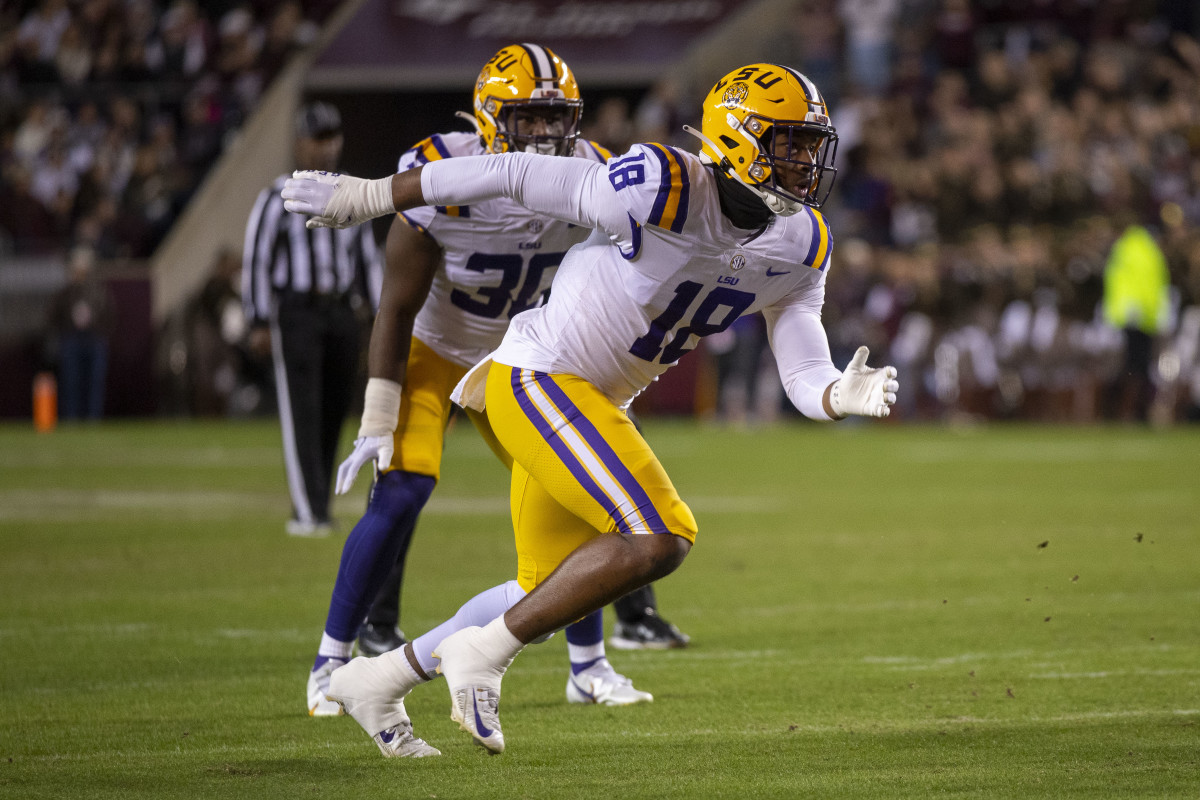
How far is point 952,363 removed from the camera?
16938 mm

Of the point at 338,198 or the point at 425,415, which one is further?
the point at 425,415

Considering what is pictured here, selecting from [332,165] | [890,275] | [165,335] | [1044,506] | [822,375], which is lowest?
[165,335]

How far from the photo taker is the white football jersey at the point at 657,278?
352cm

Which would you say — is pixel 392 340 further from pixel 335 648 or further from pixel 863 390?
pixel 863 390

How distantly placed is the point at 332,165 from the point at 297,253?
71 cm

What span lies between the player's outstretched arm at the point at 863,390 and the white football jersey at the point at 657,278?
0.12m

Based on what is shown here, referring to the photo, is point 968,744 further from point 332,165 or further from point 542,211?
point 332,165

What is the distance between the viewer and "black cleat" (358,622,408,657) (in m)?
4.97

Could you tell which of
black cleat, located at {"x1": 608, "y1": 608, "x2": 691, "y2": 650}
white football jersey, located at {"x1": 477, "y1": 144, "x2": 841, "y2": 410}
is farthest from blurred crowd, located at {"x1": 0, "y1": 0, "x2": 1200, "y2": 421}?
white football jersey, located at {"x1": 477, "y1": 144, "x2": 841, "y2": 410}

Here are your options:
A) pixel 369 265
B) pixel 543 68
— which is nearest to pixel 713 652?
pixel 543 68

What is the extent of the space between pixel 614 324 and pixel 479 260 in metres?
0.89

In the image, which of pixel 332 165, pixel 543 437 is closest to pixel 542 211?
pixel 543 437

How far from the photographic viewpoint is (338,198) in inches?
140

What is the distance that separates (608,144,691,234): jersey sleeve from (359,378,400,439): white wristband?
3.68ft
